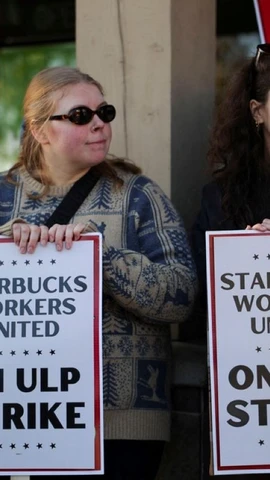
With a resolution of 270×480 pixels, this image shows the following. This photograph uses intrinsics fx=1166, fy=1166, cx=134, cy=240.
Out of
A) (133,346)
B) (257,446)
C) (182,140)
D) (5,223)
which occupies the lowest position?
(257,446)

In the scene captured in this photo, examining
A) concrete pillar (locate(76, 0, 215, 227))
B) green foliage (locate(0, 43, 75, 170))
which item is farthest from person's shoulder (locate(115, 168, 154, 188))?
green foliage (locate(0, 43, 75, 170))

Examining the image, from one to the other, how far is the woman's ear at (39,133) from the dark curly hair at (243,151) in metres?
0.62

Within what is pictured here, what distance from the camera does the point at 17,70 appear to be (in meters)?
6.95

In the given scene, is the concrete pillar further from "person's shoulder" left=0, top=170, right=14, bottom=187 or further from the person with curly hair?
"person's shoulder" left=0, top=170, right=14, bottom=187

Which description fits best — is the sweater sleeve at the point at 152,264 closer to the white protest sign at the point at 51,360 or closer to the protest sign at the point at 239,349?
the white protest sign at the point at 51,360

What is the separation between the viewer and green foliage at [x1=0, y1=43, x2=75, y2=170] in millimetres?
6840

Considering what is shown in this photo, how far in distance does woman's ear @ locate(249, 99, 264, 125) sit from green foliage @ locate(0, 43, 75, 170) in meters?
2.82

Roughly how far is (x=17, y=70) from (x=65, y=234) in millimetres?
3535

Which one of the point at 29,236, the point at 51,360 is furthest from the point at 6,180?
the point at 51,360

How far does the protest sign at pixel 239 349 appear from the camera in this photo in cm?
345

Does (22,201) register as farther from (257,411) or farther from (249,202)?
(257,411)

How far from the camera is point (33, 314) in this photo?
360 cm

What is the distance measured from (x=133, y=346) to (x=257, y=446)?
57 cm

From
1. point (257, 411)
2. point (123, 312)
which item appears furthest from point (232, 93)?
point (257, 411)
